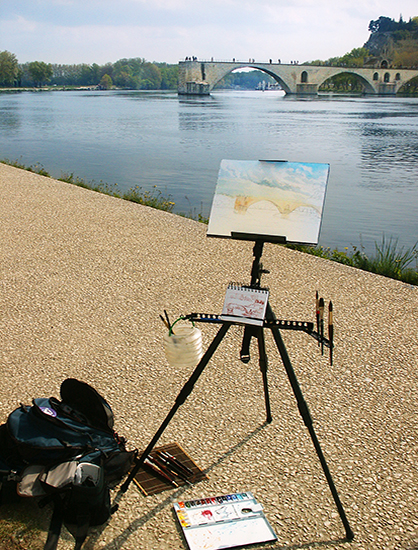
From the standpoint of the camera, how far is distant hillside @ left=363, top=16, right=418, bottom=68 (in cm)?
11700

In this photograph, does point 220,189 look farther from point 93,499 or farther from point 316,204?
point 93,499

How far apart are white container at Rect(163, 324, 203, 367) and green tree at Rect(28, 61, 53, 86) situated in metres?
153

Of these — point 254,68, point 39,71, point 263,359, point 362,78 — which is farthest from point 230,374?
point 39,71

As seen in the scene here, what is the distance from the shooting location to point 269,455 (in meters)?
2.95

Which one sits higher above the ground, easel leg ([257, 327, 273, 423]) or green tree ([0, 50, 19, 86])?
green tree ([0, 50, 19, 86])

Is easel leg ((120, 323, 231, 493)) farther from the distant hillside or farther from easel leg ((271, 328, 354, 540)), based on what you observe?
the distant hillside

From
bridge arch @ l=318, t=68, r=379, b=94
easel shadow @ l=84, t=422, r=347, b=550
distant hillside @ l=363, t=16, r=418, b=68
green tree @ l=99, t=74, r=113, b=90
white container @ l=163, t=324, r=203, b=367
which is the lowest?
easel shadow @ l=84, t=422, r=347, b=550

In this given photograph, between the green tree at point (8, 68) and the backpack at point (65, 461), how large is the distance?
13995 cm

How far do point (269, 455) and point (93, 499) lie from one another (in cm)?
105

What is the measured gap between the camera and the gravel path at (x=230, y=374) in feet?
8.41

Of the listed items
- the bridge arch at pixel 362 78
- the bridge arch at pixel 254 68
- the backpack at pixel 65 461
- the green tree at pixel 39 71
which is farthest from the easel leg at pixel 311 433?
the green tree at pixel 39 71

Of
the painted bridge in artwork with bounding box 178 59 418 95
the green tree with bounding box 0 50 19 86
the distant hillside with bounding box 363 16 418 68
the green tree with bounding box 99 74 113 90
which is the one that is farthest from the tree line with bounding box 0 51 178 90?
the painted bridge in artwork with bounding box 178 59 418 95

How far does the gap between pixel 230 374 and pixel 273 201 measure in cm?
161

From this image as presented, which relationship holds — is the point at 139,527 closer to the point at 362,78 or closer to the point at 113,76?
the point at 362,78
